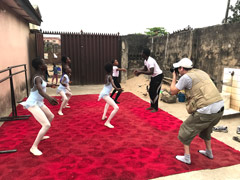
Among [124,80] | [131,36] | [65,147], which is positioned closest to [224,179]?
[65,147]

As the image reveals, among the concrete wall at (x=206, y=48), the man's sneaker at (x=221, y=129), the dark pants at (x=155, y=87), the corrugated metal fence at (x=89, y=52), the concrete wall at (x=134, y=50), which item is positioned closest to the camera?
the man's sneaker at (x=221, y=129)

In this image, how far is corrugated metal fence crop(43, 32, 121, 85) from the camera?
36.4 feet

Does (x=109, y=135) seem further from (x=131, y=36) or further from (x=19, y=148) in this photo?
(x=131, y=36)

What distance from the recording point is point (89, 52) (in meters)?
11.4

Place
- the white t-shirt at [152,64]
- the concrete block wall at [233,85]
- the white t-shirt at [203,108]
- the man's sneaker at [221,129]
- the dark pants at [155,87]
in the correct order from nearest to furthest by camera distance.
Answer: the white t-shirt at [203,108] → the man's sneaker at [221,129] → the concrete block wall at [233,85] → the white t-shirt at [152,64] → the dark pants at [155,87]

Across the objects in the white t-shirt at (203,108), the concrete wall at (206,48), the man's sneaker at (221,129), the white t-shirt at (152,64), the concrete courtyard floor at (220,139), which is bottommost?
the concrete courtyard floor at (220,139)

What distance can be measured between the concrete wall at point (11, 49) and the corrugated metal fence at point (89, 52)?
94.7 inches

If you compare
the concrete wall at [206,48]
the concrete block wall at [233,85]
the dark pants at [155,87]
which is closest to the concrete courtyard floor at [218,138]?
the concrete block wall at [233,85]

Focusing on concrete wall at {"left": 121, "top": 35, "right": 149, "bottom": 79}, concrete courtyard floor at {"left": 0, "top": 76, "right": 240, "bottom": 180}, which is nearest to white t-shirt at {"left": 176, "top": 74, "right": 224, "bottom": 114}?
concrete courtyard floor at {"left": 0, "top": 76, "right": 240, "bottom": 180}

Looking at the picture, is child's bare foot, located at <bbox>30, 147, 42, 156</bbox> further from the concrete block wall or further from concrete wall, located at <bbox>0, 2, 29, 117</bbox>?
the concrete block wall

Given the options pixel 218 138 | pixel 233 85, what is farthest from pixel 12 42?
pixel 233 85

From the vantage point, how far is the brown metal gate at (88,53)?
1110cm

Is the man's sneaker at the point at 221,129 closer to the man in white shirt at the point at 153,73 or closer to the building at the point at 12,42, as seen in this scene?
the man in white shirt at the point at 153,73

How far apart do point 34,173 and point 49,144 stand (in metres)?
1.02
